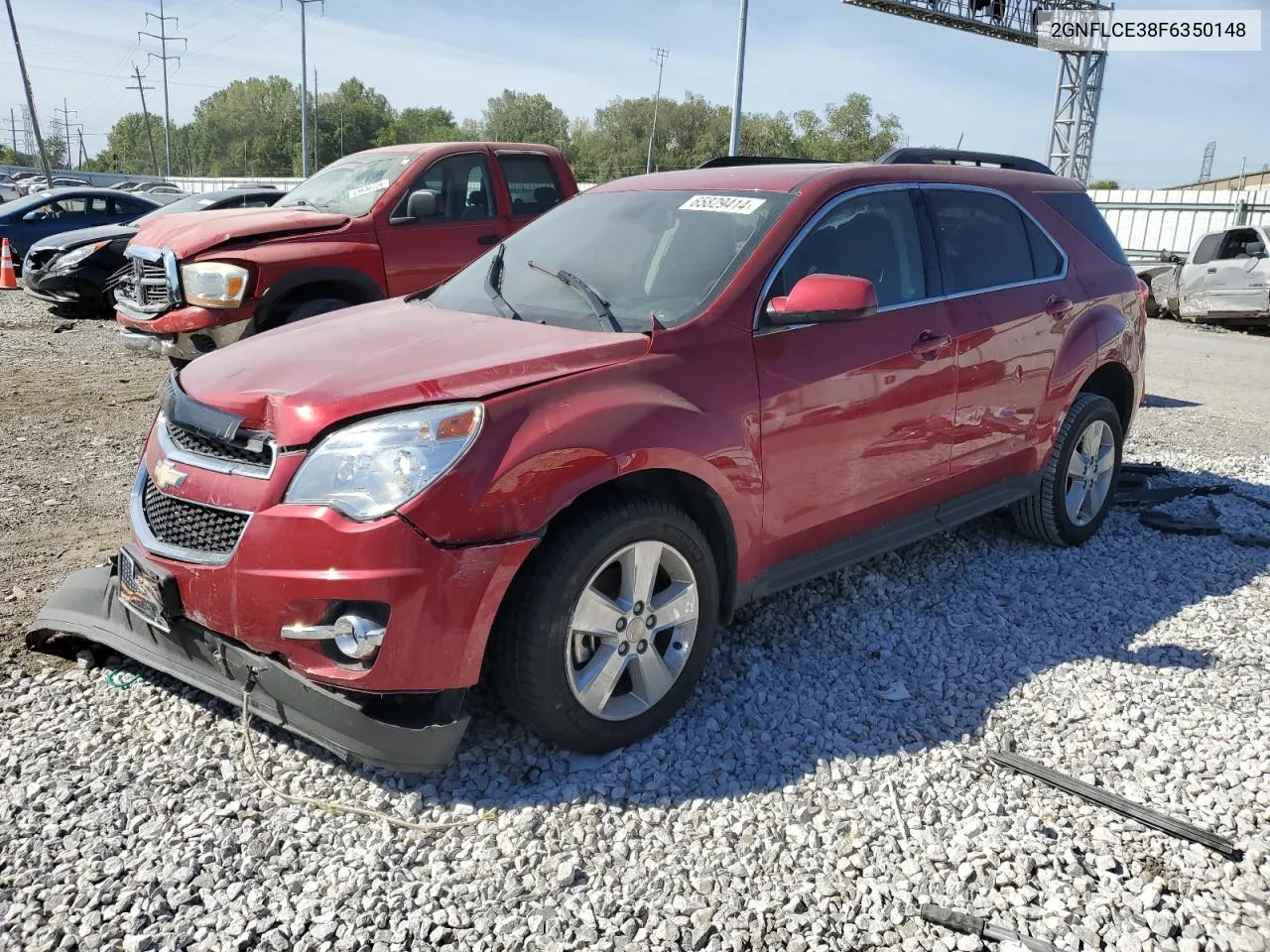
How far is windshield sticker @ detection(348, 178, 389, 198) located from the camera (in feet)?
26.2

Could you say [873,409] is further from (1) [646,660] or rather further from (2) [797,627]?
(1) [646,660]

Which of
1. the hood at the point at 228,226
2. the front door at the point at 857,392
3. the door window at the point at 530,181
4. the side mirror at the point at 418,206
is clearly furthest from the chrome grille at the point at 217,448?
the door window at the point at 530,181

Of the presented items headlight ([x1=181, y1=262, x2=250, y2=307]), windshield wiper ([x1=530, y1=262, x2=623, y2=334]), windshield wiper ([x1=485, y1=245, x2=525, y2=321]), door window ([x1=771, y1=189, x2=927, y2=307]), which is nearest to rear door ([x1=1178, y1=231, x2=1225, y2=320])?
door window ([x1=771, y1=189, x2=927, y2=307])

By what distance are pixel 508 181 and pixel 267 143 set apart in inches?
4304

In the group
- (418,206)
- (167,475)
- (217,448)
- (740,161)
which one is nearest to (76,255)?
(418,206)

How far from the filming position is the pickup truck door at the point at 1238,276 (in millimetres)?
14828

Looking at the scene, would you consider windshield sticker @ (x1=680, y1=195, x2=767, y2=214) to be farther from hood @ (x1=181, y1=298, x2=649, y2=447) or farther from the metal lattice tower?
the metal lattice tower

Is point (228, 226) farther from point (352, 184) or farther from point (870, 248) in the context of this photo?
point (870, 248)

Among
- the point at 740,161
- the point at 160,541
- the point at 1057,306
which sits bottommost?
the point at 160,541

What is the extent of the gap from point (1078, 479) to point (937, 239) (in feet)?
5.42

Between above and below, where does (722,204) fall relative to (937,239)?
above

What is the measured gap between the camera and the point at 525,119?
9694cm

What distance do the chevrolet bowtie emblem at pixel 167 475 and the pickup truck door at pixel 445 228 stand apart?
15.7 ft

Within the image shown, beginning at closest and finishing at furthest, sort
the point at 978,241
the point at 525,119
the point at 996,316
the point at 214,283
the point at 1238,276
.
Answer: the point at 996,316, the point at 978,241, the point at 214,283, the point at 1238,276, the point at 525,119
